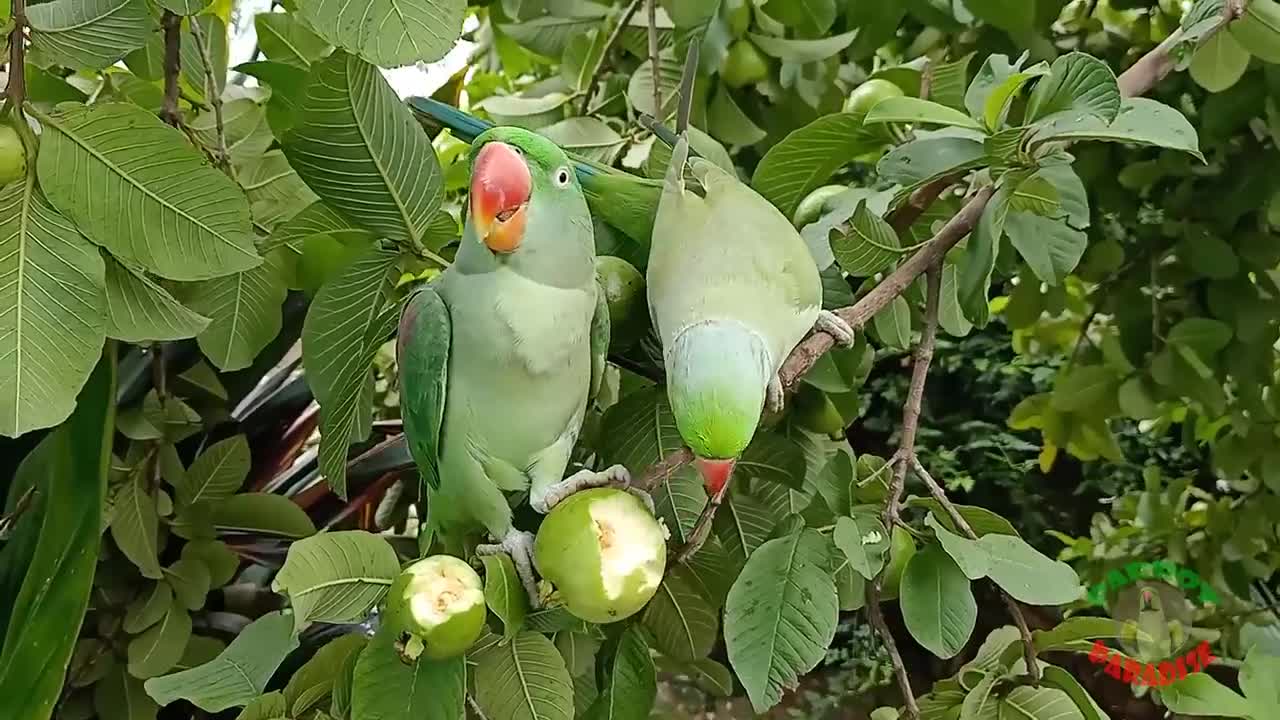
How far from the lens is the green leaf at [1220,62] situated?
55cm

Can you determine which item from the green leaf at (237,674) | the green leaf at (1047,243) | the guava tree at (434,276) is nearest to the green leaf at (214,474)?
the guava tree at (434,276)

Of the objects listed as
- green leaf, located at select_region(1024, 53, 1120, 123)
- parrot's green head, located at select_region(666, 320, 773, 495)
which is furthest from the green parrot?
green leaf, located at select_region(1024, 53, 1120, 123)

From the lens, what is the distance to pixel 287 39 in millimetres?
481

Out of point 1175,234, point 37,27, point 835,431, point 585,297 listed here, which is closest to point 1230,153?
point 1175,234

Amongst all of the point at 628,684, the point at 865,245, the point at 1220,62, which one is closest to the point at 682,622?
the point at 628,684

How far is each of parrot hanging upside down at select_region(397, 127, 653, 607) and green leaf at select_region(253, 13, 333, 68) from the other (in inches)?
8.0

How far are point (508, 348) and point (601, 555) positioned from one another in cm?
9

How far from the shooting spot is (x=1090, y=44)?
817 mm

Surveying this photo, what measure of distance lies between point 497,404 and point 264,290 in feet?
0.52

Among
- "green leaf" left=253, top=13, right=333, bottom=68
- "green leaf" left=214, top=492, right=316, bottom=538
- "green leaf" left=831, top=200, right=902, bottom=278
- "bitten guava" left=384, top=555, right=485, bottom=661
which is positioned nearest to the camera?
"bitten guava" left=384, top=555, right=485, bottom=661

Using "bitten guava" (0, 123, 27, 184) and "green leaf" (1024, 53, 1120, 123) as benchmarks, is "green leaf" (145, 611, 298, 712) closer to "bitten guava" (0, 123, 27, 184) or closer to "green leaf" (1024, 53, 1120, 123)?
"bitten guava" (0, 123, 27, 184)

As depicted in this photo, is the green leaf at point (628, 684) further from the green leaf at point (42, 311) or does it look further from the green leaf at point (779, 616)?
the green leaf at point (42, 311)

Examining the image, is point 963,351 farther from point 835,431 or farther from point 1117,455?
point 835,431

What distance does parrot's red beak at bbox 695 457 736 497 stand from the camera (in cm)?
30
